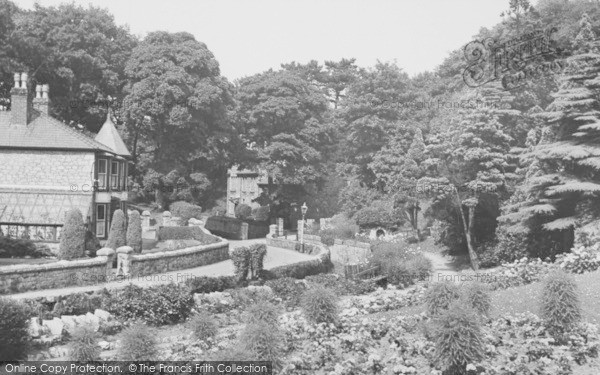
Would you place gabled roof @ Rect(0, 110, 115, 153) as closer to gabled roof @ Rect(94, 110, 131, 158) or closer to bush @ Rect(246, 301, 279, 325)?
gabled roof @ Rect(94, 110, 131, 158)

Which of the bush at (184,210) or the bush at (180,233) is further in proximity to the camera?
the bush at (184,210)

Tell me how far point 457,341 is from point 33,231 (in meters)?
25.9

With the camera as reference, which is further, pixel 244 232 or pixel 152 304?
pixel 244 232

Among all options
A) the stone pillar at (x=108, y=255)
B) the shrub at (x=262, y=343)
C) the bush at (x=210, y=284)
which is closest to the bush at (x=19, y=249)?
the stone pillar at (x=108, y=255)

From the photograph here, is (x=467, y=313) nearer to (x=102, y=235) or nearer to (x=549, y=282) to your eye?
(x=549, y=282)

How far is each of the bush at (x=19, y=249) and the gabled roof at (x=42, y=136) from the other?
5531 mm

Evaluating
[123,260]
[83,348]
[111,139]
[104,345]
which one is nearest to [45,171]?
[111,139]

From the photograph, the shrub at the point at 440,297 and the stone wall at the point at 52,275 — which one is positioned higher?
the shrub at the point at 440,297

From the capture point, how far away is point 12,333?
1516 centimetres

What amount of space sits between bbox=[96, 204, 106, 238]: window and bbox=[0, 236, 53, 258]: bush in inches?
138

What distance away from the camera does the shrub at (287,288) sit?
23.3 metres

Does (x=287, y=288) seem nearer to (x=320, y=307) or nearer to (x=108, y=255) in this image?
(x=320, y=307)

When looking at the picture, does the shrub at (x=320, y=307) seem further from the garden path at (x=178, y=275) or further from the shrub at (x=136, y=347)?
the garden path at (x=178, y=275)

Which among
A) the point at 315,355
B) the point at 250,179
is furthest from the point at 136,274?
the point at 250,179
